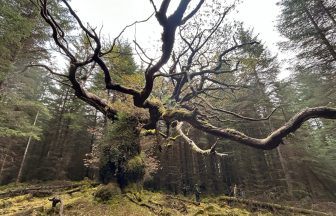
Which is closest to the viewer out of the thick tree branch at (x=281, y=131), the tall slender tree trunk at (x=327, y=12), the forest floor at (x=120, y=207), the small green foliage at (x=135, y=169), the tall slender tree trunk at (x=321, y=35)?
the thick tree branch at (x=281, y=131)

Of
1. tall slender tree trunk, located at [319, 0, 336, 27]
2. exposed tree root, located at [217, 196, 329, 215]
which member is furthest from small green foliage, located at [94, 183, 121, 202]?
tall slender tree trunk, located at [319, 0, 336, 27]

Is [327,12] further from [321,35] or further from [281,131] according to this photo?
[281,131]

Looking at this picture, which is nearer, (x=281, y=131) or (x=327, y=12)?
(x=281, y=131)

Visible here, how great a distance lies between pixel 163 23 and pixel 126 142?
5882mm

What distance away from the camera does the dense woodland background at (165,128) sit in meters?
10.8

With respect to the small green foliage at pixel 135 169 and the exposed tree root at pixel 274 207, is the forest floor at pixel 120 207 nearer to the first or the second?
the exposed tree root at pixel 274 207

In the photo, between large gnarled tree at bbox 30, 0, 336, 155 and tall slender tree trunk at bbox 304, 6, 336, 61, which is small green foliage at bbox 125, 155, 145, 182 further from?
tall slender tree trunk at bbox 304, 6, 336, 61

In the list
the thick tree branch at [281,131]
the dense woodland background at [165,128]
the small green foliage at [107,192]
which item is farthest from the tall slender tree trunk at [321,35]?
the small green foliage at [107,192]

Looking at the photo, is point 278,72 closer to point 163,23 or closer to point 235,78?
point 235,78

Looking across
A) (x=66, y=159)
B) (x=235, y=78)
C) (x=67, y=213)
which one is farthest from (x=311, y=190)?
(x=66, y=159)

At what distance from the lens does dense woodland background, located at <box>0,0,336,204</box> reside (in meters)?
10.8

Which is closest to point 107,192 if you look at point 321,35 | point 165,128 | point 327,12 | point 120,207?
point 120,207

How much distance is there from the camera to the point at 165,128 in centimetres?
2022

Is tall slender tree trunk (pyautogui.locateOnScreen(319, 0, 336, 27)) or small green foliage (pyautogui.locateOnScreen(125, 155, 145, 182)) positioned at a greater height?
tall slender tree trunk (pyautogui.locateOnScreen(319, 0, 336, 27))
